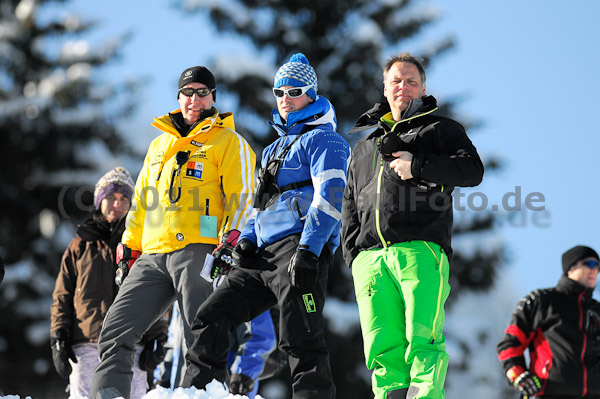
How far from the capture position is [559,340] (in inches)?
277

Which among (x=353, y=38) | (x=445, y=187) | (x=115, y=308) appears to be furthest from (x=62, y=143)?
(x=445, y=187)

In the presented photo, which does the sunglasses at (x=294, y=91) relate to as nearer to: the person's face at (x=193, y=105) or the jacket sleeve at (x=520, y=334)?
the person's face at (x=193, y=105)

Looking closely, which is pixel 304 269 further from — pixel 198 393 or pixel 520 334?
pixel 520 334

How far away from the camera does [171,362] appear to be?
795 centimetres

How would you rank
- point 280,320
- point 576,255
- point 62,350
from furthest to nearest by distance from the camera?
1. point 576,255
2. point 62,350
3. point 280,320

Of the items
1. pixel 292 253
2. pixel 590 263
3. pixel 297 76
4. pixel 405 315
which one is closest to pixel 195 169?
pixel 297 76

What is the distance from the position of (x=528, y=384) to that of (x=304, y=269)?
332cm

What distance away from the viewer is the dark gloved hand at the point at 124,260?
231 inches

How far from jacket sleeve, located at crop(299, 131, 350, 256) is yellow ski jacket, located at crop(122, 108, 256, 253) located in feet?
2.36

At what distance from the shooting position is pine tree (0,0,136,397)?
57.2 ft

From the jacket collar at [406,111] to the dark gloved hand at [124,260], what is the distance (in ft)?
6.86

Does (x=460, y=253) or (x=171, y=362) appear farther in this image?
(x=460, y=253)

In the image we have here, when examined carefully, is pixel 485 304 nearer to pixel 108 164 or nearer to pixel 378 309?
pixel 108 164

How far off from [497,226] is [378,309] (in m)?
12.7
